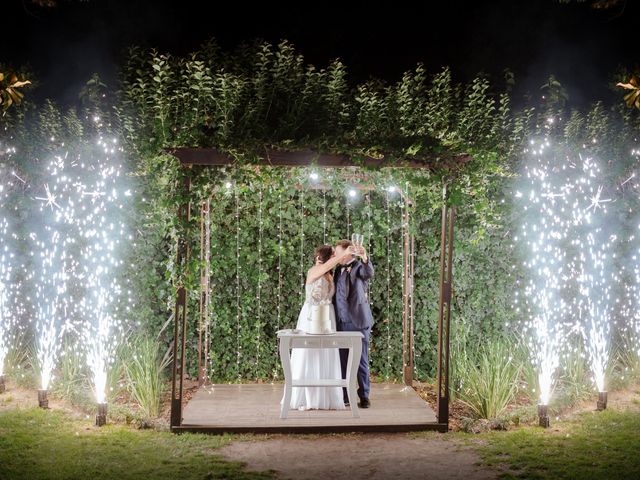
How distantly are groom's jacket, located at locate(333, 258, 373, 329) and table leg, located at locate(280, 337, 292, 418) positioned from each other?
834 mm

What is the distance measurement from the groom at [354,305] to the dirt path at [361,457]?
87cm

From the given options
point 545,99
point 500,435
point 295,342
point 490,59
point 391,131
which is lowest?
point 500,435

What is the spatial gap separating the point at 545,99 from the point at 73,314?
7017mm

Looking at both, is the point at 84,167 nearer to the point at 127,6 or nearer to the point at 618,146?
the point at 127,6

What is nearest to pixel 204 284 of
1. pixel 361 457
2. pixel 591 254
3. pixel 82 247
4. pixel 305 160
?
pixel 82 247

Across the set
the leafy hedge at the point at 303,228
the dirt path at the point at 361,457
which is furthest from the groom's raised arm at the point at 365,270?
the dirt path at the point at 361,457

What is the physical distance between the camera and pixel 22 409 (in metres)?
7.22

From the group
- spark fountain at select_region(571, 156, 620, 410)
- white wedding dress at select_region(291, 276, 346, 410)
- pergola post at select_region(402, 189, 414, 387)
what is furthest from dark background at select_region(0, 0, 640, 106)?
white wedding dress at select_region(291, 276, 346, 410)

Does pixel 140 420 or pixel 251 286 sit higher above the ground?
pixel 251 286

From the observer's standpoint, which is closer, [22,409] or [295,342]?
[295,342]

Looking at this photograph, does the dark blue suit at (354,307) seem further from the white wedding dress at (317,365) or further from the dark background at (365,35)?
the dark background at (365,35)

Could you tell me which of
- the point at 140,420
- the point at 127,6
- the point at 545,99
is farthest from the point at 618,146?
the point at 127,6

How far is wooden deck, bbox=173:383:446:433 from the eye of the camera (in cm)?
646

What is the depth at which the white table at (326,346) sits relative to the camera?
6562 mm
